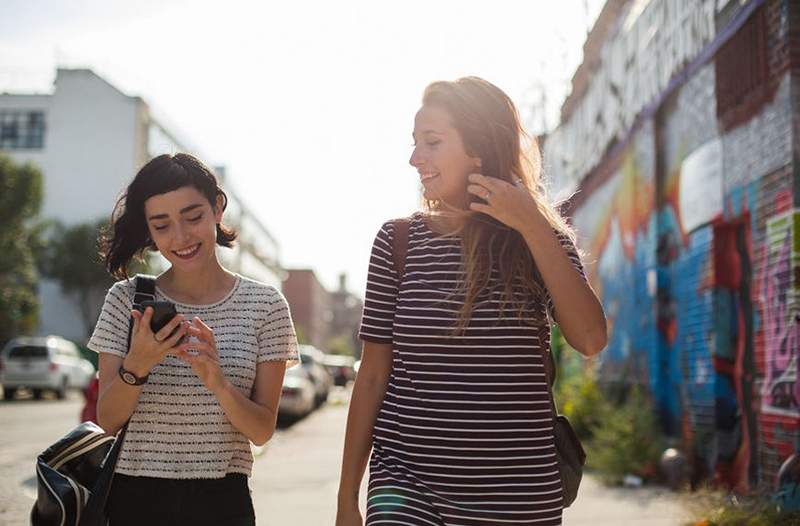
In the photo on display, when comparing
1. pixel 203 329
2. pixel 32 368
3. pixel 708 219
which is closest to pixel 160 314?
pixel 203 329

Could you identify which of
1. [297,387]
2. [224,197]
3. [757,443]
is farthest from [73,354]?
[224,197]

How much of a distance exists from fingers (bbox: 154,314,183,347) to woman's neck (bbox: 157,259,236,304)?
15.9 inches

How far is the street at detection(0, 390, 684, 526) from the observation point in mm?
7977

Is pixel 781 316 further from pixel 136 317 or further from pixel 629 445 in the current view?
pixel 136 317

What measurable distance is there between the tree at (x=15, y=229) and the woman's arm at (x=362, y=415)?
33.8 m

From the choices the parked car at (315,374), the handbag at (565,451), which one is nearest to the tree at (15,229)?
the parked car at (315,374)

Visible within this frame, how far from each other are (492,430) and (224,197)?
4.31ft

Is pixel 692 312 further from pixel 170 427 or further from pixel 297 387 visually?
pixel 297 387

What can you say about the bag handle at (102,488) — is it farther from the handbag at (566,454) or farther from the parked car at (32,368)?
the parked car at (32,368)

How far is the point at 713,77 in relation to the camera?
949 cm

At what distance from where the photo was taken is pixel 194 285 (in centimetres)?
319

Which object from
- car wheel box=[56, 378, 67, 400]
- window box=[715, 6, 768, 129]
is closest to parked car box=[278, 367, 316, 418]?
car wheel box=[56, 378, 67, 400]

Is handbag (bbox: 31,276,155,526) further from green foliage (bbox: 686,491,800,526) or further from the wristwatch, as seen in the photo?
green foliage (bbox: 686,491,800,526)

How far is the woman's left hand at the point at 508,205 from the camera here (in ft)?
8.52
